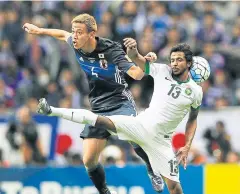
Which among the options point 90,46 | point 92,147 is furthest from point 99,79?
point 92,147

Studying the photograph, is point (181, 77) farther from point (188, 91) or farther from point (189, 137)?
point (189, 137)

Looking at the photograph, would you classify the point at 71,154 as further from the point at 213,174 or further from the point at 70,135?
the point at 213,174

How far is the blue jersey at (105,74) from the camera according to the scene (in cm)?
1388

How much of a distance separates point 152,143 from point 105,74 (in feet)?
3.59

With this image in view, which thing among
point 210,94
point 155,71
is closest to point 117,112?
point 155,71

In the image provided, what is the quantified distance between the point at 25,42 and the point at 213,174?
637cm

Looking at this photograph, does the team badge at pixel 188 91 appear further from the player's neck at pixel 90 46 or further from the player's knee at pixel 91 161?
the player's knee at pixel 91 161

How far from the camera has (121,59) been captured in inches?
539

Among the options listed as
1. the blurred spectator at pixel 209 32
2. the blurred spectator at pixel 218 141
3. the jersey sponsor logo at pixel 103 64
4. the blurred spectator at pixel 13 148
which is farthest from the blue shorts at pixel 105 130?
the blurred spectator at pixel 209 32

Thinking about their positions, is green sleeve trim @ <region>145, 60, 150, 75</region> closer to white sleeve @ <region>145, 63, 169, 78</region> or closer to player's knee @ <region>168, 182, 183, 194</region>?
white sleeve @ <region>145, 63, 169, 78</region>

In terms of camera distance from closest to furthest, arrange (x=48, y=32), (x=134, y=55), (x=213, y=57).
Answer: (x=134, y=55)
(x=48, y=32)
(x=213, y=57)

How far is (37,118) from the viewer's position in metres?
19.2

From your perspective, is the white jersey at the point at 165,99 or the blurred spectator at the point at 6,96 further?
the blurred spectator at the point at 6,96

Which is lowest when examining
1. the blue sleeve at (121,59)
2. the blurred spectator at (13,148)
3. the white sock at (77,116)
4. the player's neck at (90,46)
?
the blurred spectator at (13,148)
